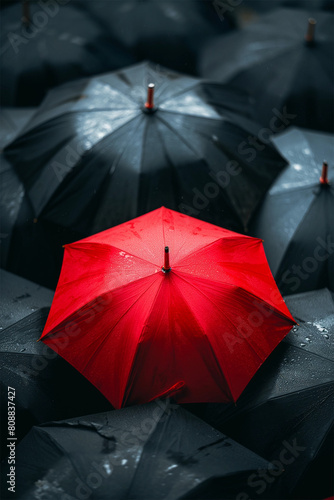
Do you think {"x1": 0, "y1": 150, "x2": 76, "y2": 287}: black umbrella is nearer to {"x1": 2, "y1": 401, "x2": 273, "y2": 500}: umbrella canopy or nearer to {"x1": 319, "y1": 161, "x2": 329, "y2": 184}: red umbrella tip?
{"x1": 2, "y1": 401, "x2": 273, "y2": 500}: umbrella canopy

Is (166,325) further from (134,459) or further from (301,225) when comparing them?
(301,225)

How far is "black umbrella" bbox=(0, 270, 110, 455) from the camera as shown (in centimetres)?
331

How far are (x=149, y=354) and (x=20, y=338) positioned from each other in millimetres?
777

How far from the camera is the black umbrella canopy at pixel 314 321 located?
11.5ft

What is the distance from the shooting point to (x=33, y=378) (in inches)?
134

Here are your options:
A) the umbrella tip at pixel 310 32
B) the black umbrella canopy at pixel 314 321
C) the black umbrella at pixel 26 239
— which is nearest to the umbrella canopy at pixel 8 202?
the black umbrella at pixel 26 239

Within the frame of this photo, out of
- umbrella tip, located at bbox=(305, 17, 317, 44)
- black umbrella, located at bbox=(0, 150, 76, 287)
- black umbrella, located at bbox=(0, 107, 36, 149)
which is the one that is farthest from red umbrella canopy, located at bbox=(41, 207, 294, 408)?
Answer: umbrella tip, located at bbox=(305, 17, 317, 44)

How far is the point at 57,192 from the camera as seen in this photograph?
4.19 m

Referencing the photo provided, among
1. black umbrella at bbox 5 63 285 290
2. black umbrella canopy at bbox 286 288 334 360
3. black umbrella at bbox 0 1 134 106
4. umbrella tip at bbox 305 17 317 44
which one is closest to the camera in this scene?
black umbrella canopy at bbox 286 288 334 360

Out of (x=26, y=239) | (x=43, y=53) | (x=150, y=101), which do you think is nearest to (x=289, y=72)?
(x=150, y=101)

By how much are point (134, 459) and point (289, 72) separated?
140 inches

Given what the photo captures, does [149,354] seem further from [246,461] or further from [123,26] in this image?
[123,26]

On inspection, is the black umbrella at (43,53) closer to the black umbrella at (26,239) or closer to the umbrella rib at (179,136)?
the black umbrella at (26,239)

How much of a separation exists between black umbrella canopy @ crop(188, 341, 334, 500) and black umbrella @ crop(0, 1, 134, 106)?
321cm
